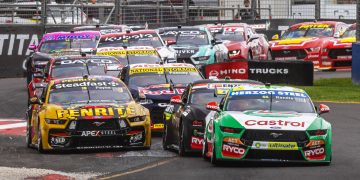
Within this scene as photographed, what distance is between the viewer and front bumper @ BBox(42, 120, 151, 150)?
18.8 m

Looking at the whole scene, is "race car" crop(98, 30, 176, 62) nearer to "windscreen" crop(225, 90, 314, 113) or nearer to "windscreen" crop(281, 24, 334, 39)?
"windscreen" crop(281, 24, 334, 39)

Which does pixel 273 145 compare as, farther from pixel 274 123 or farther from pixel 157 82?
pixel 157 82

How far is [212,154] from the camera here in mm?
16062

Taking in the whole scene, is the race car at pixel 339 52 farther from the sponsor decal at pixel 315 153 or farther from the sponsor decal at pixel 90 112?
the sponsor decal at pixel 315 153

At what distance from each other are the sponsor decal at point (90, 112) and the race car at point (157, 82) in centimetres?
236

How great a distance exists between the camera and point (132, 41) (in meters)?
31.4

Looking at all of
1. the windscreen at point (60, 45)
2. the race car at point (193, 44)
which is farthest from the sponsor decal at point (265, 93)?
the windscreen at point (60, 45)

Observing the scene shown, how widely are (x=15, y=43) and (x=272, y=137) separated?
75.4 ft

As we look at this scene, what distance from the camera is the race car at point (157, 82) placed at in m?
22.1

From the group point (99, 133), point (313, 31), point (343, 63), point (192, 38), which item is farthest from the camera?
point (313, 31)

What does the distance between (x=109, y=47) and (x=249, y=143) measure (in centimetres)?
1516

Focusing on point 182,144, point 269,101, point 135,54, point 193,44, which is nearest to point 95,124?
point 182,144

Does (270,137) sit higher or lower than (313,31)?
lower

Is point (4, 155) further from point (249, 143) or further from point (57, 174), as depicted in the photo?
point (249, 143)
